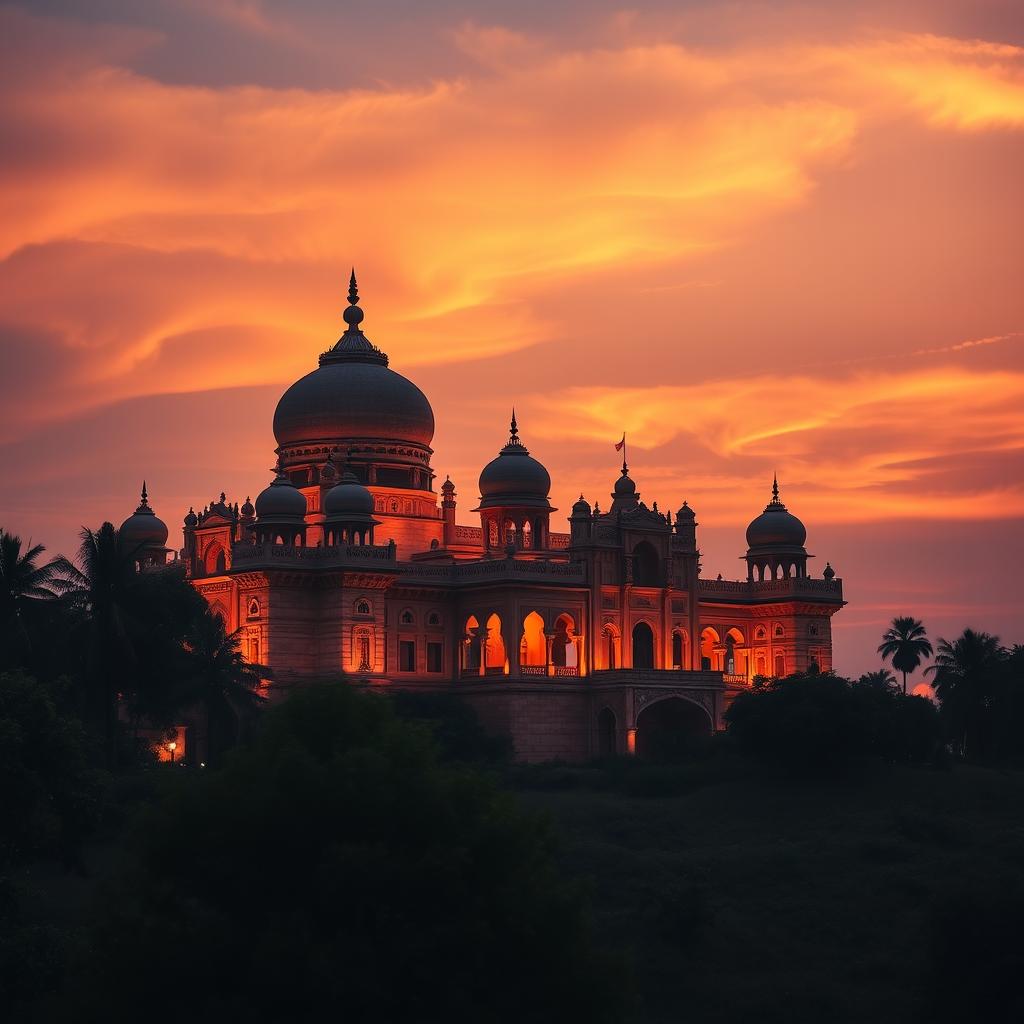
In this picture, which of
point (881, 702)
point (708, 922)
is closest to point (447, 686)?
point (881, 702)

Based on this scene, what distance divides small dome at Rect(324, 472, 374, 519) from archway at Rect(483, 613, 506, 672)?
6.68m

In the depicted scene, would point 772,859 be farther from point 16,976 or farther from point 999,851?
point 16,976

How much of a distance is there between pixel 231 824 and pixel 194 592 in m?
44.4

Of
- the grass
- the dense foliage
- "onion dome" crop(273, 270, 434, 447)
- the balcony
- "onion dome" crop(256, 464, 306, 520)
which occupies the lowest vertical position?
the grass

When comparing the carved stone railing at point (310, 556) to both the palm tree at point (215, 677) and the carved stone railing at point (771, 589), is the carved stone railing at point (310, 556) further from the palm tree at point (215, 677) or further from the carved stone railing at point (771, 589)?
the carved stone railing at point (771, 589)

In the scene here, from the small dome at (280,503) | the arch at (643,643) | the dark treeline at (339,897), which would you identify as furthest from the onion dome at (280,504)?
the dark treeline at (339,897)

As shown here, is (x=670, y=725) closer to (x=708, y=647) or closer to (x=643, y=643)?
(x=643, y=643)

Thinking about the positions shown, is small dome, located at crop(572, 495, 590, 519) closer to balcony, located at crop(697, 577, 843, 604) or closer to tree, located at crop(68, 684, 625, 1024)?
balcony, located at crop(697, 577, 843, 604)

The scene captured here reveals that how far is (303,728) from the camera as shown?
110 feet

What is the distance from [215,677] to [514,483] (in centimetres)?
2133

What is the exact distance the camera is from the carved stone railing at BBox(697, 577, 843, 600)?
89.1 m

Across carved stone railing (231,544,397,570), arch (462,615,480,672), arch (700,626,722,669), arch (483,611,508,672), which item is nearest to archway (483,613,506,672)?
arch (483,611,508,672)

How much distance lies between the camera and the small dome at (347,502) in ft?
259

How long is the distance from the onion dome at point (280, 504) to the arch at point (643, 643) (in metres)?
14.9
